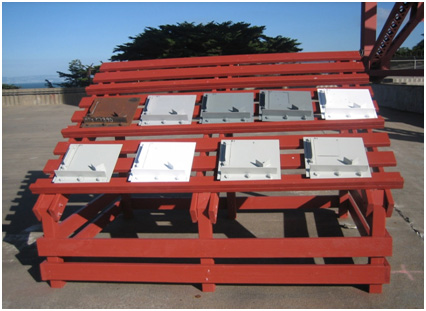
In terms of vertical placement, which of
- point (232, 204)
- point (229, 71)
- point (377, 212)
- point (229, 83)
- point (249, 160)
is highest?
point (229, 71)

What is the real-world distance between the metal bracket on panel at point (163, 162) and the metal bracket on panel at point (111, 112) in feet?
1.49

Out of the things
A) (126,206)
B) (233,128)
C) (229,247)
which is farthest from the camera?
(126,206)

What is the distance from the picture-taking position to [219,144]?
12.0ft

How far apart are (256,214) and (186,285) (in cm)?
198

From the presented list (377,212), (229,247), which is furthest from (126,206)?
(377,212)

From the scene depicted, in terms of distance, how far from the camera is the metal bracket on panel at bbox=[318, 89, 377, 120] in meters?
3.75

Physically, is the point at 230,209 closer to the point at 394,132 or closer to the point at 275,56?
the point at 275,56

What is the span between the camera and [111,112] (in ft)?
13.4

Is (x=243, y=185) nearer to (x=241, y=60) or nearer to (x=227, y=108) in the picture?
(x=227, y=108)

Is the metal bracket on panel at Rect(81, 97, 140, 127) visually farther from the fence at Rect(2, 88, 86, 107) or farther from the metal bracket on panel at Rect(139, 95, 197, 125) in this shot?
the fence at Rect(2, 88, 86, 107)

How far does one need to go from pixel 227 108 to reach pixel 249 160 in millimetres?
758

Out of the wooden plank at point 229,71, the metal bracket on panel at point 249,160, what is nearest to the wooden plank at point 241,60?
the wooden plank at point 229,71

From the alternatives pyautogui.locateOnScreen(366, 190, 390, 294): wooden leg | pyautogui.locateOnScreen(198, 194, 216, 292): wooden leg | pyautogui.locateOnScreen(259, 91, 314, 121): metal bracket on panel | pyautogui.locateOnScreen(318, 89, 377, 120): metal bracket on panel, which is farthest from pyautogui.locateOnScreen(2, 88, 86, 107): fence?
pyautogui.locateOnScreen(366, 190, 390, 294): wooden leg

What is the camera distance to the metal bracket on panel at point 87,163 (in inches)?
135
